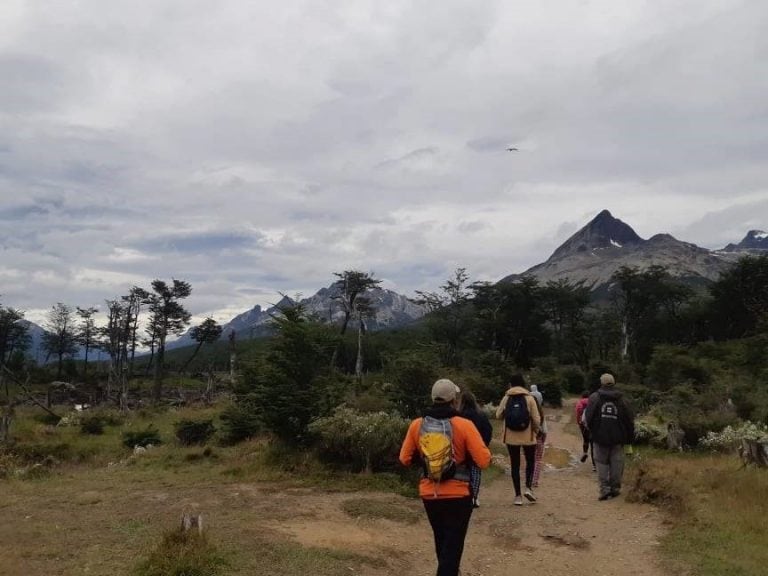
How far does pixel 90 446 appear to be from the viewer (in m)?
18.6

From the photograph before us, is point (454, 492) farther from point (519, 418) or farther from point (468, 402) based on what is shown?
point (519, 418)

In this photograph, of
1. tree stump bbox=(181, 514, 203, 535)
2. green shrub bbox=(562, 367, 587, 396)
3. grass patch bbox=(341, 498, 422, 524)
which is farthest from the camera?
green shrub bbox=(562, 367, 587, 396)

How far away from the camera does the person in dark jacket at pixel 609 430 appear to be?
9.10 meters

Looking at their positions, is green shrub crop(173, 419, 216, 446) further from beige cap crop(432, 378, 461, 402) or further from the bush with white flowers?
beige cap crop(432, 378, 461, 402)

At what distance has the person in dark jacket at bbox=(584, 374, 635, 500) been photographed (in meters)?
9.10

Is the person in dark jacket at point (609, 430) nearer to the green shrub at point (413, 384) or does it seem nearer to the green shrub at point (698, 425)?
the green shrub at point (698, 425)

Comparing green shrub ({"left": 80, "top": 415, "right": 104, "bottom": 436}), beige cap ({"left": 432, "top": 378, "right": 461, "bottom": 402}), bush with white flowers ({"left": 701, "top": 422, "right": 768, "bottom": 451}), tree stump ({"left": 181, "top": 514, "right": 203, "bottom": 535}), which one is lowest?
green shrub ({"left": 80, "top": 415, "right": 104, "bottom": 436})

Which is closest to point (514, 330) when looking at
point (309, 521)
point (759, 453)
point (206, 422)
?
point (206, 422)

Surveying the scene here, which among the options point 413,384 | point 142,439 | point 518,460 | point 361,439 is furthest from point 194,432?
point 518,460

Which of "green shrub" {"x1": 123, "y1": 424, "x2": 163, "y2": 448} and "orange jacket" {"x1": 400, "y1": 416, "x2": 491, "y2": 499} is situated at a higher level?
"orange jacket" {"x1": 400, "y1": 416, "x2": 491, "y2": 499}

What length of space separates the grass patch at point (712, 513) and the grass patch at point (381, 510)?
128 inches

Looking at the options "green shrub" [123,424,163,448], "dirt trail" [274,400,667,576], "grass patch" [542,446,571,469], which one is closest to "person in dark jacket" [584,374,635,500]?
"dirt trail" [274,400,667,576]

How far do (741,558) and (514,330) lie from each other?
4755 centimetres

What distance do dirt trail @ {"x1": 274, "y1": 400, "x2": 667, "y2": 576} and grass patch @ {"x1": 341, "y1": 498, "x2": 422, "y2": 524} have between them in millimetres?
128
